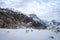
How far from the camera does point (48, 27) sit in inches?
276

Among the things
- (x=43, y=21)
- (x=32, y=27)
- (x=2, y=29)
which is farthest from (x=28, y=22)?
(x=2, y=29)

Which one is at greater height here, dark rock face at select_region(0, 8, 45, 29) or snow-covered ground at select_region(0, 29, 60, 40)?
dark rock face at select_region(0, 8, 45, 29)

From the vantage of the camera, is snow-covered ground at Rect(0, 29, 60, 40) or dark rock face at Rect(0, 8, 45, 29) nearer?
snow-covered ground at Rect(0, 29, 60, 40)

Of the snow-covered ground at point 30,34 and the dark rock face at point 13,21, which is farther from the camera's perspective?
the dark rock face at point 13,21

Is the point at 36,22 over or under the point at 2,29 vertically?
over

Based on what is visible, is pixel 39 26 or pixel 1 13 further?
pixel 1 13

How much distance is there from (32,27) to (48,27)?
2.85ft

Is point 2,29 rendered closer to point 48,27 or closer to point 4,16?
point 4,16

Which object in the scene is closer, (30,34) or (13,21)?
(30,34)

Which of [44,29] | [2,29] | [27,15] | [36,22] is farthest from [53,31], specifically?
[2,29]

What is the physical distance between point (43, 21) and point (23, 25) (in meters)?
1.11

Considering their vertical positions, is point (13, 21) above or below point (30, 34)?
above

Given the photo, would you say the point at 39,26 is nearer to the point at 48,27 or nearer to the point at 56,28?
the point at 48,27

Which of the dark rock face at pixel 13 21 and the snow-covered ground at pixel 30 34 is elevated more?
the dark rock face at pixel 13 21
